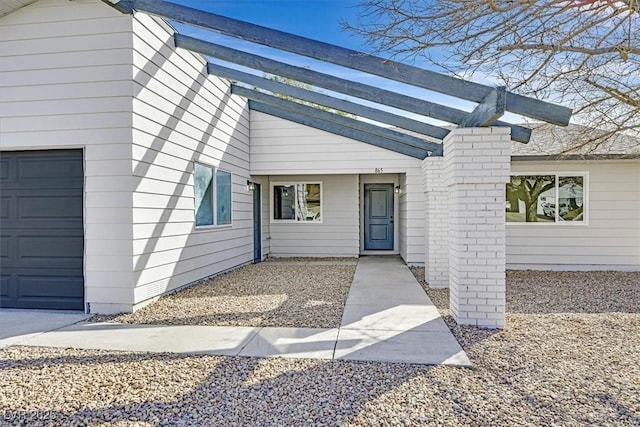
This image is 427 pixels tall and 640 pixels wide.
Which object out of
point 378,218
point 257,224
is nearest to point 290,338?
point 257,224

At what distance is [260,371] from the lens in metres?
3.51

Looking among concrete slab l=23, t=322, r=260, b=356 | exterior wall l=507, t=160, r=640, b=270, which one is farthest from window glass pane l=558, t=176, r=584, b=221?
concrete slab l=23, t=322, r=260, b=356

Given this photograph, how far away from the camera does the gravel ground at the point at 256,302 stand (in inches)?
201

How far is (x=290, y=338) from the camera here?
172 inches

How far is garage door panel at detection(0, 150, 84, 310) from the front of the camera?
5.59m

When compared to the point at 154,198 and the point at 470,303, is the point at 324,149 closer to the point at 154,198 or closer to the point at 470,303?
the point at 154,198

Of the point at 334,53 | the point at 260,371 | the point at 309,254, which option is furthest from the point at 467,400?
the point at 309,254

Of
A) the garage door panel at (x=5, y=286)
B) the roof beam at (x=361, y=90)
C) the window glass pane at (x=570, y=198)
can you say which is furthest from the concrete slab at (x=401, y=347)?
the window glass pane at (x=570, y=198)

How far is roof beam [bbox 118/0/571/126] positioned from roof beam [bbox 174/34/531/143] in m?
0.75

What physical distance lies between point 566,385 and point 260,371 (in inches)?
97.3

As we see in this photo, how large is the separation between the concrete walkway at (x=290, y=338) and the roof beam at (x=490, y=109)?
93.3 inches

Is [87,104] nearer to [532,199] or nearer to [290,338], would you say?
[290,338]

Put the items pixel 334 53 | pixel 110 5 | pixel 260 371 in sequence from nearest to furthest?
pixel 260 371 → pixel 334 53 → pixel 110 5

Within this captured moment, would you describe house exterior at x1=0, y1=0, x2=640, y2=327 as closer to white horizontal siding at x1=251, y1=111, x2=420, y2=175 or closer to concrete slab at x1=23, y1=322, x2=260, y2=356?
concrete slab at x1=23, y1=322, x2=260, y2=356
